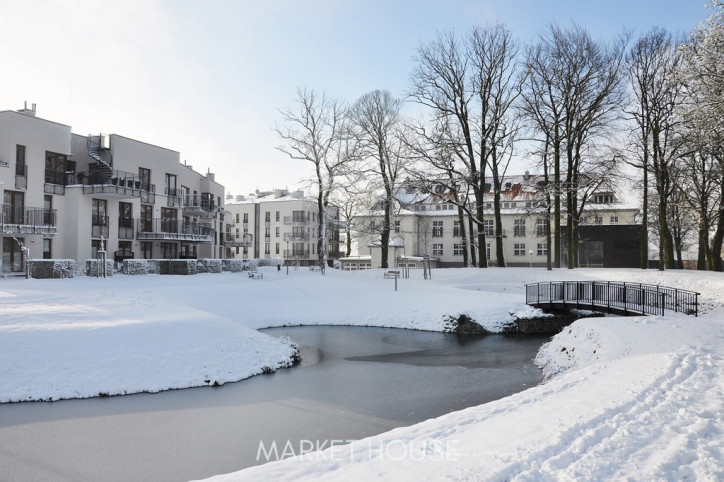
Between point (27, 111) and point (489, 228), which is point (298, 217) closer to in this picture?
point (489, 228)

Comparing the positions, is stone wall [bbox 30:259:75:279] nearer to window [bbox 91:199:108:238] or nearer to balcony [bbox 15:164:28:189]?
balcony [bbox 15:164:28:189]

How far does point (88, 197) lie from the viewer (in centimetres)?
3597

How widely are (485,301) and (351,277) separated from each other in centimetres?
1246

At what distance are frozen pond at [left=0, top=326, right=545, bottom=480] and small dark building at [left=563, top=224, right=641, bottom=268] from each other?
3309 cm

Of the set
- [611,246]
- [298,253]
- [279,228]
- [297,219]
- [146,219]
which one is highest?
[297,219]

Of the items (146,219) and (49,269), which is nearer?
(49,269)

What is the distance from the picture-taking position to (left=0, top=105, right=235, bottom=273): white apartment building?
104 feet

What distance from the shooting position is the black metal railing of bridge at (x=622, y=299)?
68.6 ft

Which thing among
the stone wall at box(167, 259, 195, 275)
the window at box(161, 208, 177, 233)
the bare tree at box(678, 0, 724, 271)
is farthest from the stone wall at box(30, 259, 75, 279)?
the bare tree at box(678, 0, 724, 271)

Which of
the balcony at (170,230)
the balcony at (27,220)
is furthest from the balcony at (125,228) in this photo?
the balcony at (27,220)

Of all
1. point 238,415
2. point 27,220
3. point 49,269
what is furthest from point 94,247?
point 238,415

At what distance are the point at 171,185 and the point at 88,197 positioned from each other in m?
9.68

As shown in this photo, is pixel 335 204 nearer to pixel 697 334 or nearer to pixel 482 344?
pixel 482 344

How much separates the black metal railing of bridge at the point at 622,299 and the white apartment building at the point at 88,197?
94.2 feet
